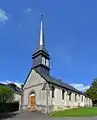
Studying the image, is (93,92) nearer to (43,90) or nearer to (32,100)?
(32,100)

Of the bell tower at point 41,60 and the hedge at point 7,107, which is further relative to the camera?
the bell tower at point 41,60

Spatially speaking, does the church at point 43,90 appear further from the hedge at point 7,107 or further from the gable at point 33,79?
the hedge at point 7,107

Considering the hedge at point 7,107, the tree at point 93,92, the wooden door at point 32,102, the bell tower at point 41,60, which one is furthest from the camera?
the tree at point 93,92

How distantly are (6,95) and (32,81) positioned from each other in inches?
421

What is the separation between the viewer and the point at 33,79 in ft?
132

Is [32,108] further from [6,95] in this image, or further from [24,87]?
[6,95]

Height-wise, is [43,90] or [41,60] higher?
[41,60]

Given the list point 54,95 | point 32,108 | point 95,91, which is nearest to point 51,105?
point 54,95

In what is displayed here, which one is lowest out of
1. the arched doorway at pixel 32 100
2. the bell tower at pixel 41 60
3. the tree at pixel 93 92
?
the arched doorway at pixel 32 100

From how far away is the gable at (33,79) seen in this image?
3779cm

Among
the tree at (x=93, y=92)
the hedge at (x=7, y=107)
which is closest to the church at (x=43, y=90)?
the hedge at (x=7, y=107)

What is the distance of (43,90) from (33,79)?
4.80 meters

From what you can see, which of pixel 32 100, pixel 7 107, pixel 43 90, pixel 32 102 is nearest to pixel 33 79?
pixel 32 100

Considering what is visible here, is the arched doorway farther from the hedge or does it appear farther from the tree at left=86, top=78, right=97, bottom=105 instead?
the tree at left=86, top=78, right=97, bottom=105
